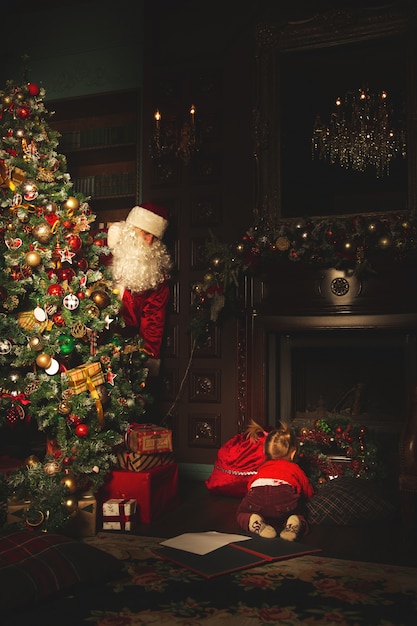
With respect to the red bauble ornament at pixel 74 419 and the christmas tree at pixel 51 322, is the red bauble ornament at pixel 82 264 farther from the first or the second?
the red bauble ornament at pixel 74 419

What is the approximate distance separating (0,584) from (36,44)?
496 centimetres

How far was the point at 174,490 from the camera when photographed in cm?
395

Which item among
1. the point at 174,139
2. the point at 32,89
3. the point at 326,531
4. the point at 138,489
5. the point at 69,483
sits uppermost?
the point at 174,139

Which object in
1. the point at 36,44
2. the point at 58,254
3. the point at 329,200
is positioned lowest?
the point at 58,254

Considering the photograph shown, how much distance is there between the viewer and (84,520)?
3.31m

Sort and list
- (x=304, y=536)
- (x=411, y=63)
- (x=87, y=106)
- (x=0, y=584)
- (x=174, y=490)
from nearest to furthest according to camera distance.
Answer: (x=0, y=584) < (x=304, y=536) < (x=174, y=490) < (x=411, y=63) < (x=87, y=106)

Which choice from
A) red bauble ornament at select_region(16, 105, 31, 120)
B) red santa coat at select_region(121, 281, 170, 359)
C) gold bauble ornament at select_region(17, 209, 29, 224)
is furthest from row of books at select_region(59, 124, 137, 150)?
gold bauble ornament at select_region(17, 209, 29, 224)

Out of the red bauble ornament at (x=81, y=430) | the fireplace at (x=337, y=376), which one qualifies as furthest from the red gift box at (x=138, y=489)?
the fireplace at (x=337, y=376)

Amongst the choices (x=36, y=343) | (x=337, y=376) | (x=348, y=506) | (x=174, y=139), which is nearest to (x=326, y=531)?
(x=348, y=506)

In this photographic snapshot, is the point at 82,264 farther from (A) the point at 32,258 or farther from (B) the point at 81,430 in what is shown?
(B) the point at 81,430

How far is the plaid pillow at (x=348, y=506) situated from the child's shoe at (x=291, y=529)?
46cm

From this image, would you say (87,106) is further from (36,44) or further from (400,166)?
(400,166)

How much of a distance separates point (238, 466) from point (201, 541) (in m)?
1.26

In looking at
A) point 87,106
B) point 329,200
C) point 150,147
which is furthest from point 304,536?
point 87,106
